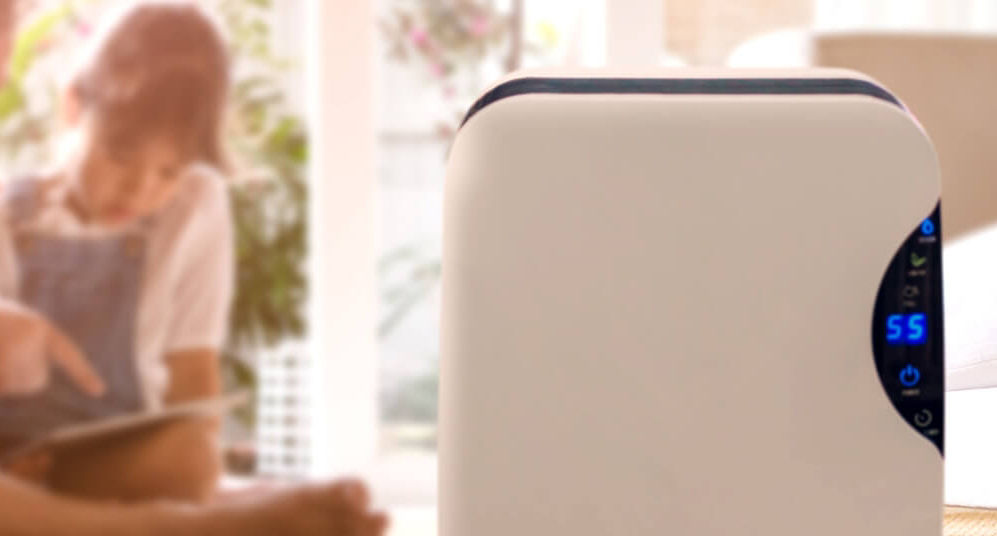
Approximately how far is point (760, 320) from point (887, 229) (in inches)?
2.7

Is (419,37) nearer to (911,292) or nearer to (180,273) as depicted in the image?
(180,273)

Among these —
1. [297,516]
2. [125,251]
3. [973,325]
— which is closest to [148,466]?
[297,516]

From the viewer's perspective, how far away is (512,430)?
45cm

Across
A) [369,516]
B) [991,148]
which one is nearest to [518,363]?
[991,148]

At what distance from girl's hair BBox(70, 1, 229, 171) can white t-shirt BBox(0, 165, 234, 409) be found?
0.09 m

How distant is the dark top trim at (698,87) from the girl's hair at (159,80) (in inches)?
61.0

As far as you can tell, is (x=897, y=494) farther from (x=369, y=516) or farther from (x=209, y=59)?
(x=209, y=59)

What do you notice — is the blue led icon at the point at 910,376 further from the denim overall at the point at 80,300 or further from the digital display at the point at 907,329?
the denim overall at the point at 80,300

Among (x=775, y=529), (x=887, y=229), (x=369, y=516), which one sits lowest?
(x=369, y=516)

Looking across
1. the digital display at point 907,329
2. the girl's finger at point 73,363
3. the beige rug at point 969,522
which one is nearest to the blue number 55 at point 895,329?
the digital display at point 907,329

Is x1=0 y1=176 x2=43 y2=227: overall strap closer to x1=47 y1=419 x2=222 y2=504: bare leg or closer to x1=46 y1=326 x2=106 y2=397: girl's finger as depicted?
x1=46 y1=326 x2=106 y2=397: girl's finger

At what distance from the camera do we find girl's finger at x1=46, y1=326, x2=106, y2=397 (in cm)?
187

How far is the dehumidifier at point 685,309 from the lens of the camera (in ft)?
1.45

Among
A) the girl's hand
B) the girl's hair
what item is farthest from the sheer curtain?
the girl's hand
